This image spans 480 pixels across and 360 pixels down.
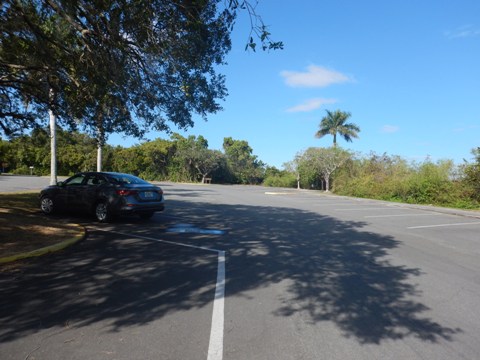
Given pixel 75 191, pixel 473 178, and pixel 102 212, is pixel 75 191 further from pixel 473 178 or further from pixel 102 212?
pixel 473 178

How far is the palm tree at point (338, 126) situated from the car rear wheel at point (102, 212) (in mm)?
39900

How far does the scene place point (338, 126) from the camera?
4734 centimetres

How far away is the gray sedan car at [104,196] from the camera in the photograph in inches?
416

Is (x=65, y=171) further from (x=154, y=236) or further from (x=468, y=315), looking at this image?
(x=468, y=315)

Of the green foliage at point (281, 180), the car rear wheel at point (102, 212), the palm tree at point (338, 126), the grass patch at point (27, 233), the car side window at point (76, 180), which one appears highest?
the palm tree at point (338, 126)

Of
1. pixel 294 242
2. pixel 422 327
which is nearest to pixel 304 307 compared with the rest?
pixel 422 327

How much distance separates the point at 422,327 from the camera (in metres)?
4.13

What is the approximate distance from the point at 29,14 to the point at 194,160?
41.3 m

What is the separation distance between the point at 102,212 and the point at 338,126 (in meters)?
40.9

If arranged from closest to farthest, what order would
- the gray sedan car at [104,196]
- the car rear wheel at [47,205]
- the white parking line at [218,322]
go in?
the white parking line at [218,322] < the gray sedan car at [104,196] < the car rear wheel at [47,205]

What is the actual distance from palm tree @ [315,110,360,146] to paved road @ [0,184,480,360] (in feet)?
130

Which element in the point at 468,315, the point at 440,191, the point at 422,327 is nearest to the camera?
the point at 422,327

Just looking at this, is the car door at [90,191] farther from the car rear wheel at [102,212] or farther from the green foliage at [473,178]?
the green foliage at [473,178]

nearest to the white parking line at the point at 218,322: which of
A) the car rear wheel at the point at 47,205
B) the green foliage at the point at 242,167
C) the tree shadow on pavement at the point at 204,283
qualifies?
the tree shadow on pavement at the point at 204,283
